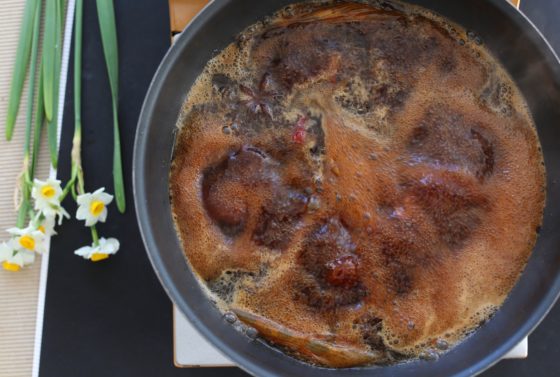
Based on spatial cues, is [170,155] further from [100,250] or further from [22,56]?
[22,56]

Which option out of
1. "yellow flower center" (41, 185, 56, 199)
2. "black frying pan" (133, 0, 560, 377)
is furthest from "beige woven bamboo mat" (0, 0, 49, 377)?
"black frying pan" (133, 0, 560, 377)

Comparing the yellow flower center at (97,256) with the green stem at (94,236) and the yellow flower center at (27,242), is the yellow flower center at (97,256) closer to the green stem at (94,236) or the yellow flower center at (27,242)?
the green stem at (94,236)

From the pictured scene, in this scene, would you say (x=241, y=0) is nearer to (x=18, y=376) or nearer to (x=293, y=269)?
(x=293, y=269)

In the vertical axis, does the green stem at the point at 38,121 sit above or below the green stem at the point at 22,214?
above

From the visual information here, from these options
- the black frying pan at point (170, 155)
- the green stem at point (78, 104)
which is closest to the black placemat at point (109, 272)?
the green stem at point (78, 104)

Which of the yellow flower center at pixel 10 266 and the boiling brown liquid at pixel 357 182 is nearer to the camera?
the boiling brown liquid at pixel 357 182

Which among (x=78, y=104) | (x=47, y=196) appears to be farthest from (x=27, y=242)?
(x=78, y=104)

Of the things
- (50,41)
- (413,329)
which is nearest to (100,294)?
(50,41)

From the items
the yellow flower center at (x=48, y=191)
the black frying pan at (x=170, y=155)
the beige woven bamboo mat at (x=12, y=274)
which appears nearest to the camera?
the black frying pan at (x=170, y=155)

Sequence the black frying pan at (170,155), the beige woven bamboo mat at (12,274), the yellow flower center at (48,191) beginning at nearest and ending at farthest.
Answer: the black frying pan at (170,155)
the yellow flower center at (48,191)
the beige woven bamboo mat at (12,274)
